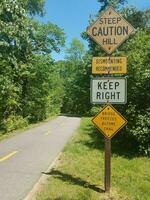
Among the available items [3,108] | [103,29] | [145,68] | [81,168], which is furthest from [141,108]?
[3,108]

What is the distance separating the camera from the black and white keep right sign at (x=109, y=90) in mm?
10398

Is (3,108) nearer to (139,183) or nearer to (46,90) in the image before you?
(46,90)

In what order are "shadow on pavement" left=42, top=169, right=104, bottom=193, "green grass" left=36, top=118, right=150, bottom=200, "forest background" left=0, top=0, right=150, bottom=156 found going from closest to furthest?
"green grass" left=36, top=118, right=150, bottom=200 → "shadow on pavement" left=42, top=169, right=104, bottom=193 → "forest background" left=0, top=0, right=150, bottom=156

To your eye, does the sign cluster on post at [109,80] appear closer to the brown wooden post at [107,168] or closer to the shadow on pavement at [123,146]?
the brown wooden post at [107,168]

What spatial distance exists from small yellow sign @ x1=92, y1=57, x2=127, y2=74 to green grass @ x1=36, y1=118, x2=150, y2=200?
290cm

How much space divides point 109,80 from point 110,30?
4.06ft

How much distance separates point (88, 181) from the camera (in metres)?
11.6

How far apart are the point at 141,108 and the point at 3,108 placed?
18.3 m

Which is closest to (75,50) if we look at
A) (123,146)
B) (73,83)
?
(73,83)

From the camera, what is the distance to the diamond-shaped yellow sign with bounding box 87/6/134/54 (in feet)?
34.5

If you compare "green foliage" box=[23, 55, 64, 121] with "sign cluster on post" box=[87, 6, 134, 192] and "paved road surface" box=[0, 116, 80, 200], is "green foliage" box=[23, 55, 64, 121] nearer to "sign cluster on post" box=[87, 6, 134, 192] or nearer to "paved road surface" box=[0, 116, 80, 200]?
"paved road surface" box=[0, 116, 80, 200]

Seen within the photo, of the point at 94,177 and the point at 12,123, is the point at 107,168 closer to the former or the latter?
the point at 94,177

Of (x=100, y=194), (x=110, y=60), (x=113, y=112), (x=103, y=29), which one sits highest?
(x=103, y=29)

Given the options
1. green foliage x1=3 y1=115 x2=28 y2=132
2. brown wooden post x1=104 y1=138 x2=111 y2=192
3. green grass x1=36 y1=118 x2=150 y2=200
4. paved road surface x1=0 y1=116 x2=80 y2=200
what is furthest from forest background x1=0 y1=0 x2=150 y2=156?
brown wooden post x1=104 y1=138 x2=111 y2=192
